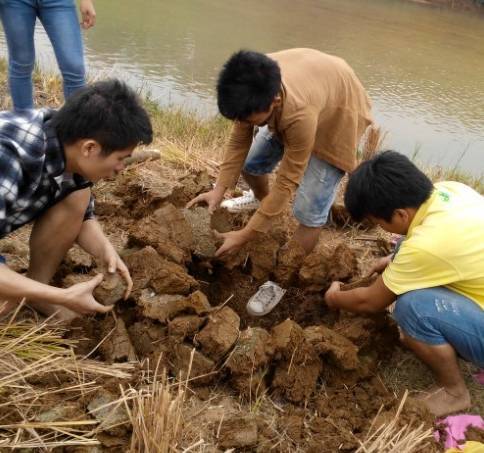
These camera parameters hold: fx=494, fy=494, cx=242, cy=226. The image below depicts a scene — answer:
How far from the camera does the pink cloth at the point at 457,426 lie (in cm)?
223

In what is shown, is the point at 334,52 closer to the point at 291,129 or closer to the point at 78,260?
the point at 291,129

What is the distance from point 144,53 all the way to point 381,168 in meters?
7.55

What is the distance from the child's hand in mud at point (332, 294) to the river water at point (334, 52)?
388 centimetres

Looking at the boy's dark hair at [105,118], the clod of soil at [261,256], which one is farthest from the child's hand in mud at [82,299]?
the clod of soil at [261,256]

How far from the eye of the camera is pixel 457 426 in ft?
7.59

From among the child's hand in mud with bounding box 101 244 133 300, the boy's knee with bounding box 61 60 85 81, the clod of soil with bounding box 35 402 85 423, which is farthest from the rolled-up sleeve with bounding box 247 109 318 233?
the boy's knee with bounding box 61 60 85 81

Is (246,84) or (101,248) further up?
(246,84)

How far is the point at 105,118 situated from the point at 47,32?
6.29 feet

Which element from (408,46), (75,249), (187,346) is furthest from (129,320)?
(408,46)

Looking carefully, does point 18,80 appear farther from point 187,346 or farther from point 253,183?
point 187,346

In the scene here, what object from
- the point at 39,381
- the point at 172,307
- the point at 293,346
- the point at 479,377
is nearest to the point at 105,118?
the point at 172,307

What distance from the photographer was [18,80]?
3605mm

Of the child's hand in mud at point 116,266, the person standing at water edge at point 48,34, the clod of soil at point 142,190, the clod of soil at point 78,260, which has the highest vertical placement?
the person standing at water edge at point 48,34

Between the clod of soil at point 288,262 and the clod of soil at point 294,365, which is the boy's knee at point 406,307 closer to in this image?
the clod of soil at point 294,365
